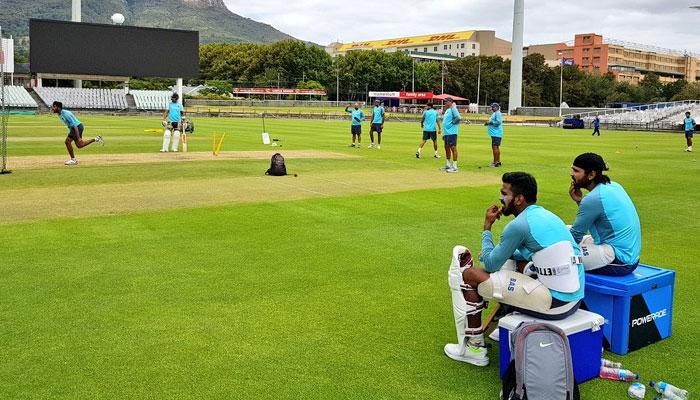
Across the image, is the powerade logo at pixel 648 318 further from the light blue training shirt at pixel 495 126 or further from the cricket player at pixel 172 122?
the cricket player at pixel 172 122

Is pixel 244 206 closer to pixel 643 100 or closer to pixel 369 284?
pixel 369 284

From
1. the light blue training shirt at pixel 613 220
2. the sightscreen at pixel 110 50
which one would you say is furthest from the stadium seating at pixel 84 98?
the light blue training shirt at pixel 613 220

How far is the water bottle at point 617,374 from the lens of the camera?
5.12 metres

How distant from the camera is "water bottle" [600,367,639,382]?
512cm

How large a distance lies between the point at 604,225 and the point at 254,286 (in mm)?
3830

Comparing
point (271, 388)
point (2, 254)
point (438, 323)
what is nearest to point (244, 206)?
point (2, 254)

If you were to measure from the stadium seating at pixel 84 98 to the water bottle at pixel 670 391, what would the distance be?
276 ft

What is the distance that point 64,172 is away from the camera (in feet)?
→ 57.8

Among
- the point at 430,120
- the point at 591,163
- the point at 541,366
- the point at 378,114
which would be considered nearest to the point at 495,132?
the point at 430,120

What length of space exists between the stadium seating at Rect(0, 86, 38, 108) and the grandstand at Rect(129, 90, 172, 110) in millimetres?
13046

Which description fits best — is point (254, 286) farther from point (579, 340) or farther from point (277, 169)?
point (277, 169)

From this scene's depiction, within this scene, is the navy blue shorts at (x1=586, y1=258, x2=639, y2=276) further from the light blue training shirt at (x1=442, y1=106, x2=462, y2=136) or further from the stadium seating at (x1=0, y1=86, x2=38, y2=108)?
the stadium seating at (x1=0, y1=86, x2=38, y2=108)

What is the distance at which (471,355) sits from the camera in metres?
5.50

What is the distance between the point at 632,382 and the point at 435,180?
12624 mm
